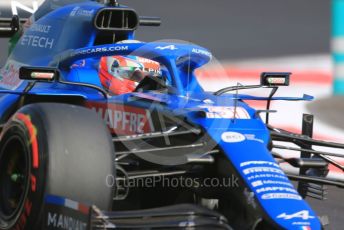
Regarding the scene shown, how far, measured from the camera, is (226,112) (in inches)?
192

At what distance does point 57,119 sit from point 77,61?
5.73ft

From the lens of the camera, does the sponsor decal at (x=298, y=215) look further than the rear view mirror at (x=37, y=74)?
No

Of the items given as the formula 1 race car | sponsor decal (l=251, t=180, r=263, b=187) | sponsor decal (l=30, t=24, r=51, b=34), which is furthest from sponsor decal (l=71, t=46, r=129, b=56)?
sponsor decal (l=251, t=180, r=263, b=187)

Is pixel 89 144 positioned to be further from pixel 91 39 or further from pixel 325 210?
pixel 325 210

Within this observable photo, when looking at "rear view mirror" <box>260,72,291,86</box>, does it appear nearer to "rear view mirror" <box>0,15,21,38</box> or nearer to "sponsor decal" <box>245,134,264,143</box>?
"sponsor decal" <box>245,134,264,143</box>

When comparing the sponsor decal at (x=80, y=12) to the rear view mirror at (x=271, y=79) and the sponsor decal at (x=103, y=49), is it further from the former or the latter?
the rear view mirror at (x=271, y=79)

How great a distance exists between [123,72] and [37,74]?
122 cm

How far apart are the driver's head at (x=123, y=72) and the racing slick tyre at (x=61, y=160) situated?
1.43 meters

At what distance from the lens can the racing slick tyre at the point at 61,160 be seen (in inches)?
170

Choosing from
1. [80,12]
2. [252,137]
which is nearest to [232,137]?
[252,137]

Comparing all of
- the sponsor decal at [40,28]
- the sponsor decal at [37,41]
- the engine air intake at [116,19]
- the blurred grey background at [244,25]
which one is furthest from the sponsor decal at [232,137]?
→ the blurred grey background at [244,25]

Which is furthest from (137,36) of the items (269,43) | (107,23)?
(107,23)

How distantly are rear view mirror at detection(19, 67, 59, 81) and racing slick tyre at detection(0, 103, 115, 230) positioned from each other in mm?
373

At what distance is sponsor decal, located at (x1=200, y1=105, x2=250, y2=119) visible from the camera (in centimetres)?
484
